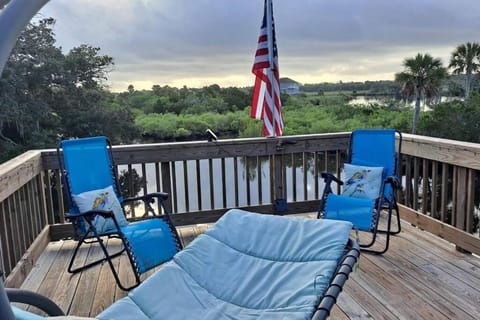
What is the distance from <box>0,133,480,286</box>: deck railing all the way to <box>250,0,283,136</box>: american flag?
0.69 ft

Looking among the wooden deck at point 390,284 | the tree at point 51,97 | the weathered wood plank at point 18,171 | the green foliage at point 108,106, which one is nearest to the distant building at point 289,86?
the green foliage at point 108,106

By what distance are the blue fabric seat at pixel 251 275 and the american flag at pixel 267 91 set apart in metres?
2.22

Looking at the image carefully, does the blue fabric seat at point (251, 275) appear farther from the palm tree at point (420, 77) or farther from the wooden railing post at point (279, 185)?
the palm tree at point (420, 77)

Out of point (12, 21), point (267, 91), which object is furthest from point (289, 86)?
point (12, 21)

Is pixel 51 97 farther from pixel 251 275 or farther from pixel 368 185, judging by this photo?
pixel 251 275

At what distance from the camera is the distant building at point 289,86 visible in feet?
17.4

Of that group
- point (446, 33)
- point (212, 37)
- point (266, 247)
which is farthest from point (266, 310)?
point (446, 33)

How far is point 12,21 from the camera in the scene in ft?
2.54

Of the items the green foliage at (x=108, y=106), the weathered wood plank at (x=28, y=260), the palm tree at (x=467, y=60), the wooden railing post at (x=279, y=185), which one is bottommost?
the weathered wood plank at (x=28, y=260)

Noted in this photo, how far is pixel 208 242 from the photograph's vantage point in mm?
2365

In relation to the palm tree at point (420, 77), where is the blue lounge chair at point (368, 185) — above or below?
below

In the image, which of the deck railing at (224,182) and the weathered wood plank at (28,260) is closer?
the weathered wood plank at (28,260)

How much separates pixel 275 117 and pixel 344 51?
690cm

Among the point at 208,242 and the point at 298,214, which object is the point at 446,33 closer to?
the point at 298,214
